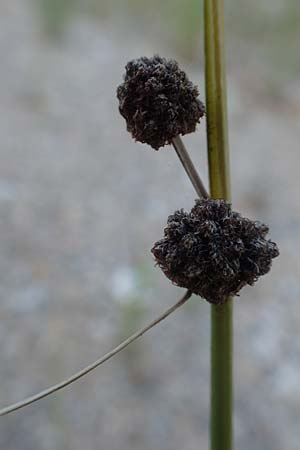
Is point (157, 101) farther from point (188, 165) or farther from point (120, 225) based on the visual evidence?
point (120, 225)

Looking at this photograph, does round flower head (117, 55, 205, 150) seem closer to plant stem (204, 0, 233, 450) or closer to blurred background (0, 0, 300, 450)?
plant stem (204, 0, 233, 450)

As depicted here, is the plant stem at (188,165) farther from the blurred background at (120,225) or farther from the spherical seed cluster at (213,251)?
the blurred background at (120,225)

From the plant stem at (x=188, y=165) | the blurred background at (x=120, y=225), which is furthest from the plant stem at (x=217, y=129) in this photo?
A: the blurred background at (x=120, y=225)

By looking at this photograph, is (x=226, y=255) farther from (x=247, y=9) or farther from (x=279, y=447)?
(x=247, y=9)

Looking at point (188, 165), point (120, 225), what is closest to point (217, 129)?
point (188, 165)

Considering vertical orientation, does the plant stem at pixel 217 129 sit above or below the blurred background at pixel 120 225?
below

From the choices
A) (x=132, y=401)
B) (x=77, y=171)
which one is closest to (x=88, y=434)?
(x=132, y=401)

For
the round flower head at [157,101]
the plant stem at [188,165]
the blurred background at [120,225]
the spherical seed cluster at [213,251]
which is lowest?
the spherical seed cluster at [213,251]

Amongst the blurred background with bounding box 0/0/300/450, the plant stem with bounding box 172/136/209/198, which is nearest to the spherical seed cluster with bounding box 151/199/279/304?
the plant stem with bounding box 172/136/209/198
